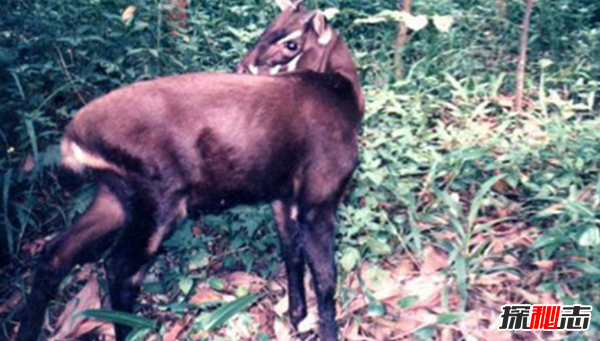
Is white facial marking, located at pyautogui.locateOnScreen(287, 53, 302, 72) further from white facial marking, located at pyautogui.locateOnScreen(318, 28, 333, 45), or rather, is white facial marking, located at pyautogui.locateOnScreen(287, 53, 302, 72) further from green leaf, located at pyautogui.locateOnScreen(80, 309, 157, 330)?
green leaf, located at pyautogui.locateOnScreen(80, 309, 157, 330)

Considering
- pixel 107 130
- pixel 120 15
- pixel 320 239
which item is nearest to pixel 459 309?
pixel 320 239

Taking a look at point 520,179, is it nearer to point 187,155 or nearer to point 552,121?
point 552,121

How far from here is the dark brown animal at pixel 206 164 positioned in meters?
2.76

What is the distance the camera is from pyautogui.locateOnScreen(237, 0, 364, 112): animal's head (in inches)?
132

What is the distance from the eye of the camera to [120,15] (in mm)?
4512

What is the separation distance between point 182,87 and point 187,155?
29 cm

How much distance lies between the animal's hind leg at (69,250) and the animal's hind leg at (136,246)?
0.29 ft

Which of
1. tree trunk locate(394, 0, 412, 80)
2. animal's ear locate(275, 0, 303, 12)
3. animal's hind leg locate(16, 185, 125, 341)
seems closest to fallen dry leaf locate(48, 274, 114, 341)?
animal's hind leg locate(16, 185, 125, 341)

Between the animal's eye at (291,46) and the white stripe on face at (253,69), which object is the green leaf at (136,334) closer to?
the white stripe on face at (253,69)

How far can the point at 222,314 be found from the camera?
287 cm

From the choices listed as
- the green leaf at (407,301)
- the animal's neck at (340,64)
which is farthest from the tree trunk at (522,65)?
the green leaf at (407,301)

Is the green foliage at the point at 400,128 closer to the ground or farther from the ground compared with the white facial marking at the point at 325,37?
closer to the ground

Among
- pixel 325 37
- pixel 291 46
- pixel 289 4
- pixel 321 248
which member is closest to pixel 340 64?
pixel 325 37

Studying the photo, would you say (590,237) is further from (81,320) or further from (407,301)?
(81,320)
